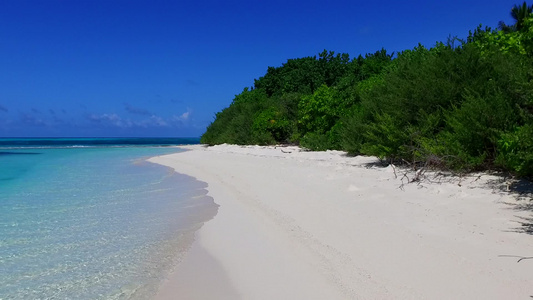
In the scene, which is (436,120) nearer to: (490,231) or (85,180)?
(490,231)

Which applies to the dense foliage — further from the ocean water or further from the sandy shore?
the ocean water

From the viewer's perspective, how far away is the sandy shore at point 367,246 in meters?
3.72

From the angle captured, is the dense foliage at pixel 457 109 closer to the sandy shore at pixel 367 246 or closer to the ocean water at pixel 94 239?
the sandy shore at pixel 367 246

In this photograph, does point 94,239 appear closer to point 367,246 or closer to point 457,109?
point 367,246

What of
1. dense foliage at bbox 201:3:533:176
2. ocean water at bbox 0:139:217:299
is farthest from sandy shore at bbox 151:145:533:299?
dense foliage at bbox 201:3:533:176

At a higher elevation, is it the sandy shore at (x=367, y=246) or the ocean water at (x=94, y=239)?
the sandy shore at (x=367, y=246)

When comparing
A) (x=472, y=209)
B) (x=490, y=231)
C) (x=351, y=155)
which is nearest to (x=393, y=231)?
(x=490, y=231)

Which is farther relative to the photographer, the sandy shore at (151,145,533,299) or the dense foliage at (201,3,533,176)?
the dense foliage at (201,3,533,176)

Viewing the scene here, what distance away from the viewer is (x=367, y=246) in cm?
486

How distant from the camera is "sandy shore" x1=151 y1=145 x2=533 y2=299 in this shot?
372 cm

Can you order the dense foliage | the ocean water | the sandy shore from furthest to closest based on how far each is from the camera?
the dense foliage
the ocean water
the sandy shore

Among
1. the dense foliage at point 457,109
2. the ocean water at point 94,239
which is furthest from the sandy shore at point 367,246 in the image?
the dense foliage at point 457,109

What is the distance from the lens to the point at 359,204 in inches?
286

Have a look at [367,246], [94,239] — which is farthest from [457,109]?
[94,239]
